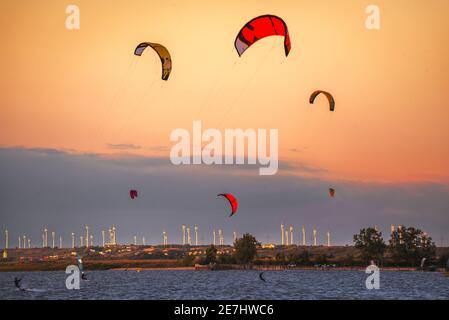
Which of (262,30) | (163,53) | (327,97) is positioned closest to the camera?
(262,30)

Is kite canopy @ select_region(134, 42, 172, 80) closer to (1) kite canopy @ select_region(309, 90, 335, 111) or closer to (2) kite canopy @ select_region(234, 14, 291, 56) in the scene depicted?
(2) kite canopy @ select_region(234, 14, 291, 56)

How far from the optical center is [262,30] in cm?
3803

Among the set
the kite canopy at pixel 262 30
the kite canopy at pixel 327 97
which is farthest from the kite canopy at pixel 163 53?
the kite canopy at pixel 327 97

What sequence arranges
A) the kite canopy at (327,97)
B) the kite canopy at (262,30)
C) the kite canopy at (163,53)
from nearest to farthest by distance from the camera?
the kite canopy at (262,30) < the kite canopy at (163,53) < the kite canopy at (327,97)

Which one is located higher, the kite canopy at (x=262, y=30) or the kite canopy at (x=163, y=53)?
the kite canopy at (x=262, y=30)

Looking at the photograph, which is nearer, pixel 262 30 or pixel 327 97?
pixel 262 30

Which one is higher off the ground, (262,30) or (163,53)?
(262,30)

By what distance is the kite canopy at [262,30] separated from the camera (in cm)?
3628

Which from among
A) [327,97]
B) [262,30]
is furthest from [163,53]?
[327,97]

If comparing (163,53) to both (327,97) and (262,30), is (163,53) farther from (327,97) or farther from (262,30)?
(327,97)

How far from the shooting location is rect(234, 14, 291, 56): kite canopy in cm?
3628

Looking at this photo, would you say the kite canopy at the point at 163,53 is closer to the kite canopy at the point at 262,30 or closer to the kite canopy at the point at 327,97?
the kite canopy at the point at 262,30
